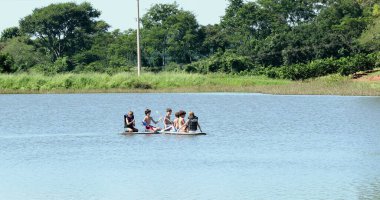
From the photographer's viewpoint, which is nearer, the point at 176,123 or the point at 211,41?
→ the point at 176,123

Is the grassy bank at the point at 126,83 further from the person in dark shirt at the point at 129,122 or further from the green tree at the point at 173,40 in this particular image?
the person in dark shirt at the point at 129,122

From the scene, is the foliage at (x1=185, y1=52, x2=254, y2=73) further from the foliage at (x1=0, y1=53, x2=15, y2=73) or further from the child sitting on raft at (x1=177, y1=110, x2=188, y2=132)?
the child sitting on raft at (x1=177, y1=110, x2=188, y2=132)

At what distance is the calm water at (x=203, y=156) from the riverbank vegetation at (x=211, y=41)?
1417 inches

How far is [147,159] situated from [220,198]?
27.0 ft

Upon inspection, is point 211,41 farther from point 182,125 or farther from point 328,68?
point 182,125

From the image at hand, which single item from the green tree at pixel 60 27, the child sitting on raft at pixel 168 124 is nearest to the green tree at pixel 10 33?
the green tree at pixel 60 27

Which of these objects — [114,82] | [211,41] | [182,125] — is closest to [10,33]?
[211,41]

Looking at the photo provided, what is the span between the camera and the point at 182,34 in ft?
373

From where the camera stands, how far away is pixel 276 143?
3509 cm

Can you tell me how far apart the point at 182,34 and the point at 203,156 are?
83971 millimetres

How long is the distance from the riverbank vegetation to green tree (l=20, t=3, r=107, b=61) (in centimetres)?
13

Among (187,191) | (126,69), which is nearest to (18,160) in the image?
(187,191)

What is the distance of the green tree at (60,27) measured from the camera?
369 ft

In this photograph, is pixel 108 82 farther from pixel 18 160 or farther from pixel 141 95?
pixel 18 160
